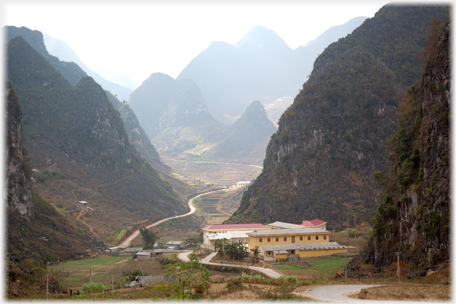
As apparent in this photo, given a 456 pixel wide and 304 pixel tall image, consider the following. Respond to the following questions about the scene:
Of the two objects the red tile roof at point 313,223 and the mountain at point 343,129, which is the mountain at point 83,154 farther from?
the red tile roof at point 313,223

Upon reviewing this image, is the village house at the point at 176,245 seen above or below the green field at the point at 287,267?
below

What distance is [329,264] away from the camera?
4616 centimetres

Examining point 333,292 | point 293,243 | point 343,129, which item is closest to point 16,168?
point 293,243

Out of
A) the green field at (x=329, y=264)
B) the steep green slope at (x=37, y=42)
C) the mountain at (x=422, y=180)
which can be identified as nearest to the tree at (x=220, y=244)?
the green field at (x=329, y=264)

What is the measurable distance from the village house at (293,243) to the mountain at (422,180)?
1222 centimetres

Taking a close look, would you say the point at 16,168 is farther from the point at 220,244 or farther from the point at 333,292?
the point at 333,292

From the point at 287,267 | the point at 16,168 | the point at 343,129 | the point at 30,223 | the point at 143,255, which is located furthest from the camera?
the point at 343,129

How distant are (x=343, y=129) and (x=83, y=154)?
69890 millimetres

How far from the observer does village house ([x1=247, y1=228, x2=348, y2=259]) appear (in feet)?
169

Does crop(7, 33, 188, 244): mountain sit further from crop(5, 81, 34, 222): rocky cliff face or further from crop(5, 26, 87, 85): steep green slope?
crop(5, 26, 87, 85): steep green slope

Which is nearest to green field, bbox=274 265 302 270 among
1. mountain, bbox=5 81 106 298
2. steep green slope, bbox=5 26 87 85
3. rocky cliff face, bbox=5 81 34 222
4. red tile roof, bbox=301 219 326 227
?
red tile roof, bbox=301 219 326 227

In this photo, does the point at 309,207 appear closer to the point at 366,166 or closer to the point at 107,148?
the point at 366,166

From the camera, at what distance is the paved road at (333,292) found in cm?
2013

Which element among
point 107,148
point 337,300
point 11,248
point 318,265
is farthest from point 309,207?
point 107,148
